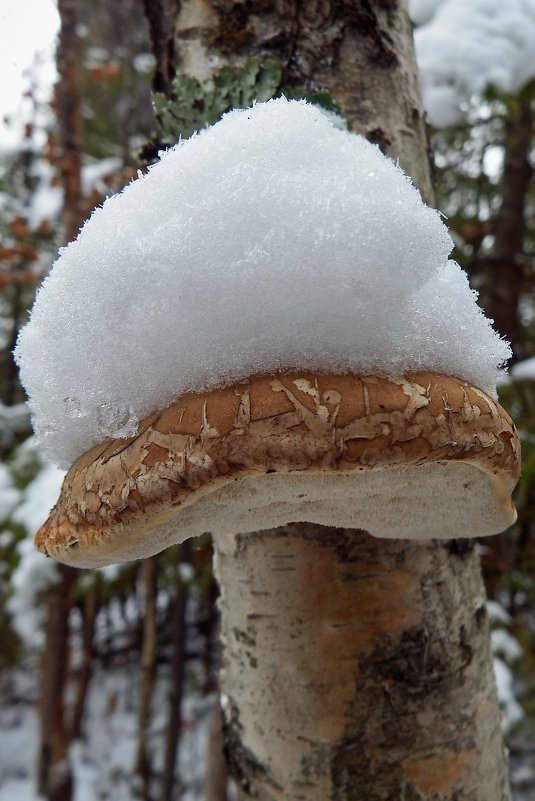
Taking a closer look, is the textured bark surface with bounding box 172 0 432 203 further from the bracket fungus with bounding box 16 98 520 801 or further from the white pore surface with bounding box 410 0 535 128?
the white pore surface with bounding box 410 0 535 128

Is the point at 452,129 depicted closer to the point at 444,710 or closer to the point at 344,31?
the point at 344,31

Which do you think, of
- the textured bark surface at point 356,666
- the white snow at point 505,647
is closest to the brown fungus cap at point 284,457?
the textured bark surface at point 356,666

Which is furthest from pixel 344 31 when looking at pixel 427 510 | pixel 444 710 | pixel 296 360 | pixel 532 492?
pixel 532 492

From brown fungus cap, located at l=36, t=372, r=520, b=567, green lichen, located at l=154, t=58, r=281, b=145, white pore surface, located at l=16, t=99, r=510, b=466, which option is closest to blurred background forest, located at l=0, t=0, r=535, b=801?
green lichen, located at l=154, t=58, r=281, b=145

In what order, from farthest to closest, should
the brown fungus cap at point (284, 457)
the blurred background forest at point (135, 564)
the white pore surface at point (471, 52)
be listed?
the blurred background forest at point (135, 564), the white pore surface at point (471, 52), the brown fungus cap at point (284, 457)

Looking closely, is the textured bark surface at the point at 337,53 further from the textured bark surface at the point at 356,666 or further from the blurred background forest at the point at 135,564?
the textured bark surface at the point at 356,666

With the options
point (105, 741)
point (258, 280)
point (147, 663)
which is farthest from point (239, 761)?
point (105, 741)

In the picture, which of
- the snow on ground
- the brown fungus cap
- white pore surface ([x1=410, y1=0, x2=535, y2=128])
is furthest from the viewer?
the snow on ground
